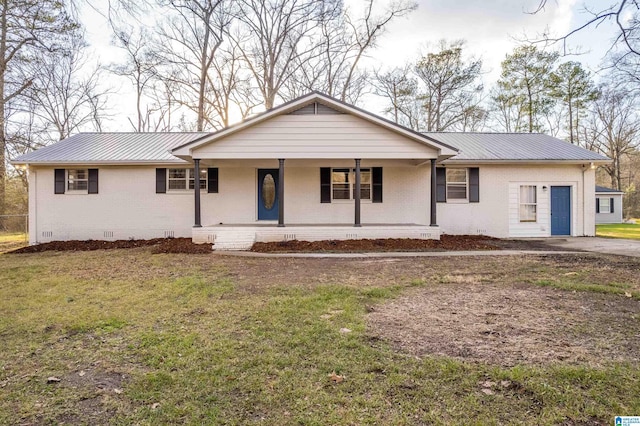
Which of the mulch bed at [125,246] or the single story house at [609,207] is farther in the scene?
the single story house at [609,207]

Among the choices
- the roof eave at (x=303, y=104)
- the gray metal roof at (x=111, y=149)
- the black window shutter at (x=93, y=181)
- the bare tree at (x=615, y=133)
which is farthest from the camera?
the bare tree at (x=615, y=133)

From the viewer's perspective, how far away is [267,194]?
13.4 m

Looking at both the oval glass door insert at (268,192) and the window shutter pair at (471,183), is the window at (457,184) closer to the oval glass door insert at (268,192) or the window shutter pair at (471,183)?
the window shutter pair at (471,183)

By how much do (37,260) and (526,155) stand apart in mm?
A: 16477

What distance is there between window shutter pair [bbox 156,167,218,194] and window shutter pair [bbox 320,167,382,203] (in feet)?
13.2

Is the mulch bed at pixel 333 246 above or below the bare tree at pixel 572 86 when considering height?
below

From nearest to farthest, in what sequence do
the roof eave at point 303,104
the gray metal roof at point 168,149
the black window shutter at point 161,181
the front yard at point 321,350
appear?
the front yard at point 321,350, the roof eave at point 303,104, the gray metal roof at point 168,149, the black window shutter at point 161,181

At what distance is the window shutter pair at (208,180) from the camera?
42.7 ft

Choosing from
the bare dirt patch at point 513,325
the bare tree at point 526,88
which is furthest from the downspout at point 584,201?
the bare tree at point 526,88

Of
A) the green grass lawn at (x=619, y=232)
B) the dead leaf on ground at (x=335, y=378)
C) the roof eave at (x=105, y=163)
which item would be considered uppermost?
the roof eave at (x=105, y=163)

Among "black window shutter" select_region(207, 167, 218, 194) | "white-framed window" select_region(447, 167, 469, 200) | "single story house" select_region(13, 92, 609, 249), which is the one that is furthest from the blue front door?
"black window shutter" select_region(207, 167, 218, 194)

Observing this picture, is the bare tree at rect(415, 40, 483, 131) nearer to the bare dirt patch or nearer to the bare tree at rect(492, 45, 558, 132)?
the bare tree at rect(492, 45, 558, 132)

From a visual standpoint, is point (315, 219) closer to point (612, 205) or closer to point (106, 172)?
point (106, 172)

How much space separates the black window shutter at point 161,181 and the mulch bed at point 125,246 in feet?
6.03
